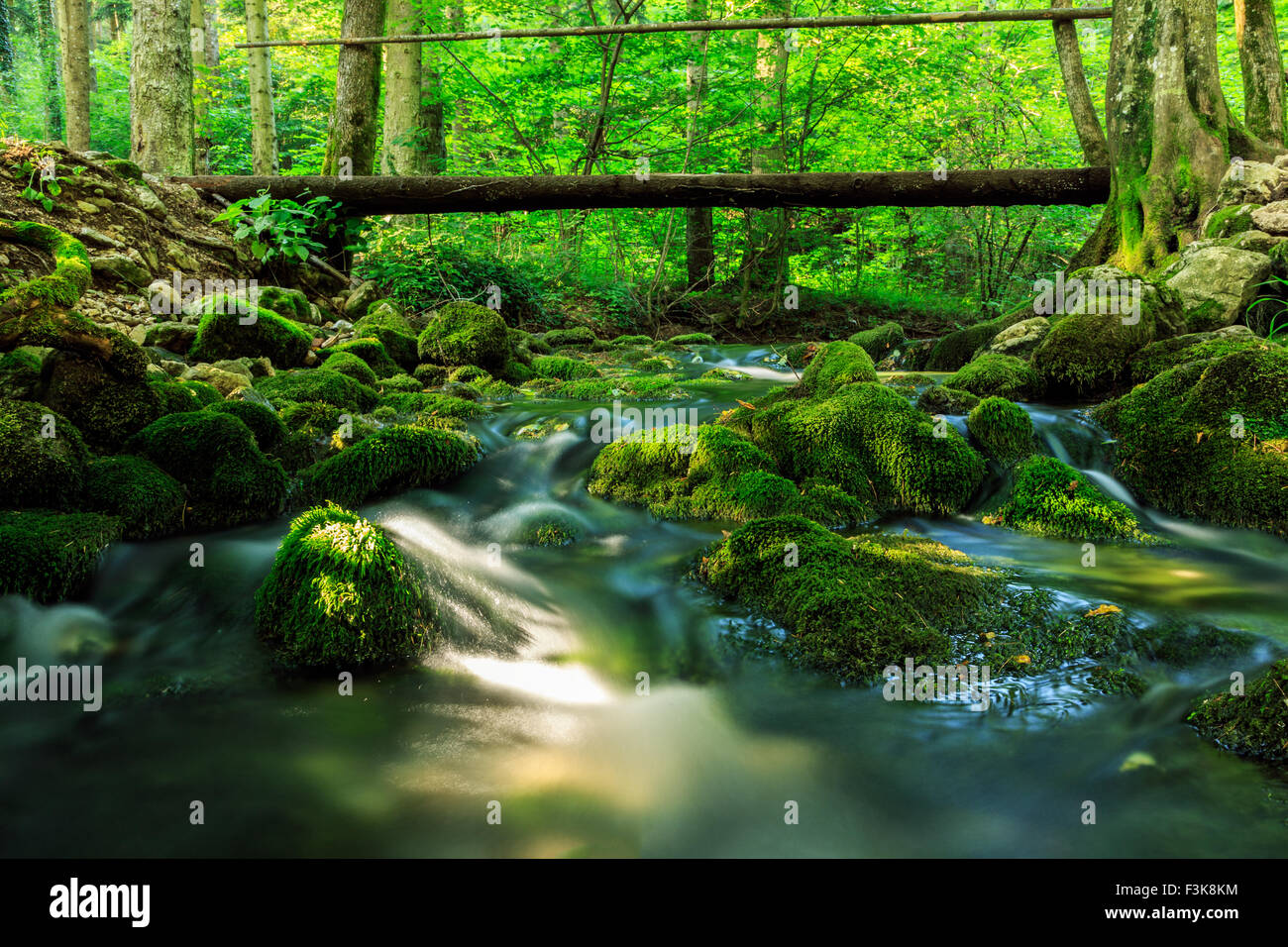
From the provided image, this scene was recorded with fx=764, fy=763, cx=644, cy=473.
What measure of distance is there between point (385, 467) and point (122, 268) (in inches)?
200

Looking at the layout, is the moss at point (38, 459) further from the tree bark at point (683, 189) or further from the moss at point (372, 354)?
the tree bark at point (683, 189)

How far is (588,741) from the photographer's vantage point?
314cm

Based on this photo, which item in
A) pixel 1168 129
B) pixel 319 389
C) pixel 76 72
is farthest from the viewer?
pixel 76 72

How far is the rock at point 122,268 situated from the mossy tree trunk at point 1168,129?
10.9 meters

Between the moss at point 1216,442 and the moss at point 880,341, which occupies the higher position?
the moss at point 880,341

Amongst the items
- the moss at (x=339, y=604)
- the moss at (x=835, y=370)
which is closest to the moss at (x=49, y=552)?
the moss at (x=339, y=604)

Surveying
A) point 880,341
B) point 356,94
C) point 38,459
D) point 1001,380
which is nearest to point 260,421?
point 38,459

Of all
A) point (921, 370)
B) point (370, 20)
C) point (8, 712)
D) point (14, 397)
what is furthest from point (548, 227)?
point (8, 712)

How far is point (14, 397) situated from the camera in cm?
434

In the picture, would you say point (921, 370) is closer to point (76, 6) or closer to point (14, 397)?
point (14, 397)

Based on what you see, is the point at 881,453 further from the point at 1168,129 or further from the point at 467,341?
the point at 1168,129

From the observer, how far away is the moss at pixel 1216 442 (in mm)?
4629

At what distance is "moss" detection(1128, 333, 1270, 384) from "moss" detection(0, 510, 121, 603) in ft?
24.3

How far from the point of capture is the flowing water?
2582 mm
